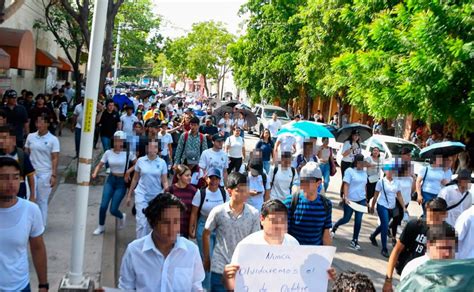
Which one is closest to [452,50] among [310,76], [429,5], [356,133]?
[429,5]

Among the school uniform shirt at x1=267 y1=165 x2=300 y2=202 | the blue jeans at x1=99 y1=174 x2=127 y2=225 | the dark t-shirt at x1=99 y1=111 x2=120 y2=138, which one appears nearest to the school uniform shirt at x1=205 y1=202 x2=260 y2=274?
the school uniform shirt at x1=267 y1=165 x2=300 y2=202

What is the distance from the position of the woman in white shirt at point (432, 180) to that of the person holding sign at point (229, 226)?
193 inches

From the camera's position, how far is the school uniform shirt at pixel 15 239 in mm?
3555

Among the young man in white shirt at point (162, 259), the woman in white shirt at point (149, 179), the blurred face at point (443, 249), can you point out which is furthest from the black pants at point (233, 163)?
the young man in white shirt at point (162, 259)

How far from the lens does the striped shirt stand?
5.06m

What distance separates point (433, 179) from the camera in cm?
871

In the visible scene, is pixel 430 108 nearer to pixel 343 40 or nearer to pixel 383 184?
pixel 383 184

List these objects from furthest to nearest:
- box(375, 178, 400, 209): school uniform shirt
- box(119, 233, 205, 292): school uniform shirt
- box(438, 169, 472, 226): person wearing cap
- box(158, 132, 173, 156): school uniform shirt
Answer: box(158, 132, 173, 156): school uniform shirt < box(375, 178, 400, 209): school uniform shirt < box(438, 169, 472, 226): person wearing cap < box(119, 233, 205, 292): school uniform shirt

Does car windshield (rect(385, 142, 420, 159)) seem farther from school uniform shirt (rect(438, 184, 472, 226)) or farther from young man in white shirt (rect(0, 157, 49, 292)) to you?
young man in white shirt (rect(0, 157, 49, 292))

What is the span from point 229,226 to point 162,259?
1.46 m

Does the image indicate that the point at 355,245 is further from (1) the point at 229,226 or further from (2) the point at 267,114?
(2) the point at 267,114

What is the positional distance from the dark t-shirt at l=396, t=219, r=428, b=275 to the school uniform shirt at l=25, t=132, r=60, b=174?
4641mm

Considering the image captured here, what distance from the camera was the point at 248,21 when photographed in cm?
3819

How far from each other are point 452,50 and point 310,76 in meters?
13.9
